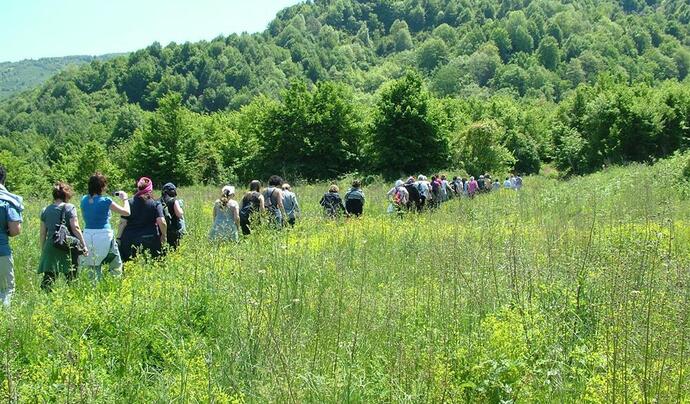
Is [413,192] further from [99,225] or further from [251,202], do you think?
[99,225]

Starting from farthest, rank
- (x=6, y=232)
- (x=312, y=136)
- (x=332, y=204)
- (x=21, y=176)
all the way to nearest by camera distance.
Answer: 1. (x=21, y=176)
2. (x=312, y=136)
3. (x=332, y=204)
4. (x=6, y=232)

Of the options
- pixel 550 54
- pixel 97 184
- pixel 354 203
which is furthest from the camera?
pixel 550 54

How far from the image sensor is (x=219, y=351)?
4.07 metres

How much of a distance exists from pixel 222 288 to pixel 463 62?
554 feet

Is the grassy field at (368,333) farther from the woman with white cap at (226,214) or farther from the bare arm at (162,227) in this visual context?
the woman with white cap at (226,214)

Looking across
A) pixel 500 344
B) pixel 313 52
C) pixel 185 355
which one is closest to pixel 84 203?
pixel 185 355

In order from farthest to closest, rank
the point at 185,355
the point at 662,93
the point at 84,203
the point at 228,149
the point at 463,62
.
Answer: the point at 463,62 → the point at 228,149 → the point at 662,93 → the point at 84,203 → the point at 185,355

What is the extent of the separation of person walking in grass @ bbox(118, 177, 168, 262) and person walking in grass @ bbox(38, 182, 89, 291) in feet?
3.50

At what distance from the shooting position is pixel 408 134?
134 feet

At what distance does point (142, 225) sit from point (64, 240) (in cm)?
154

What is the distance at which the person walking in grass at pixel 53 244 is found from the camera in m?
7.01

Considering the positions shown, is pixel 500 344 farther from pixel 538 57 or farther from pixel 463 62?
pixel 538 57

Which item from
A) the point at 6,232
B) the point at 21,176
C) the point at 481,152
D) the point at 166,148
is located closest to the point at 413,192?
the point at 6,232

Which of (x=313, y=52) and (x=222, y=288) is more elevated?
(x=313, y=52)
